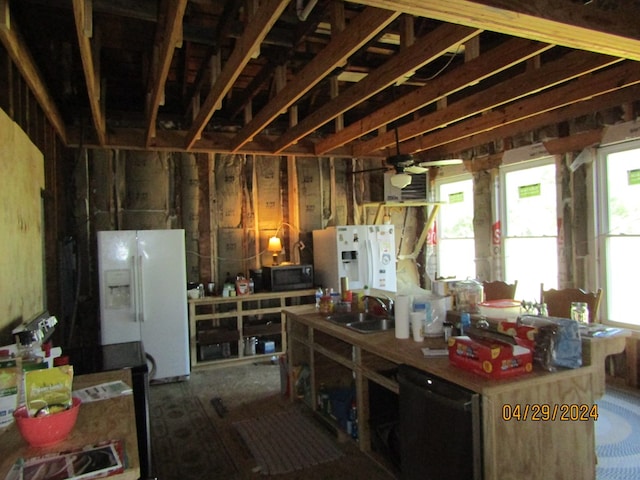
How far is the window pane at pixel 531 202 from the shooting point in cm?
489

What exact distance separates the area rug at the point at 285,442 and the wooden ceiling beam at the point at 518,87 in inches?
120

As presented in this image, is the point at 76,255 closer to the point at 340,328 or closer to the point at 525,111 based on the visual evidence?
the point at 340,328

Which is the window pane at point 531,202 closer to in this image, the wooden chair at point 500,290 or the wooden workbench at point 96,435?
the wooden chair at point 500,290

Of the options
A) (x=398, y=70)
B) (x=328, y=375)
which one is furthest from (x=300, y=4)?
(x=328, y=375)

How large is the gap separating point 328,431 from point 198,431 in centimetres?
104

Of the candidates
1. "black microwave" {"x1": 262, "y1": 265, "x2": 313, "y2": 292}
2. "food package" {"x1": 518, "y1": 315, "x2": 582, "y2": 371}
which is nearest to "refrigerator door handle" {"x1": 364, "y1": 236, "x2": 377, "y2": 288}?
"black microwave" {"x1": 262, "y1": 265, "x2": 313, "y2": 292}

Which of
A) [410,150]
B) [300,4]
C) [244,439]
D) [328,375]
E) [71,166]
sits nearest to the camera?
[300,4]

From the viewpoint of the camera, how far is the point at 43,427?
1400 millimetres

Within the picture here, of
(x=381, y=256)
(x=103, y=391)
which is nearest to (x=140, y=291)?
(x=103, y=391)

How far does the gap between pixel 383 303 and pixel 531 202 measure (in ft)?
9.18

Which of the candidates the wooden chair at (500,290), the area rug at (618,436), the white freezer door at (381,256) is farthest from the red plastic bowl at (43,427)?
the white freezer door at (381,256)

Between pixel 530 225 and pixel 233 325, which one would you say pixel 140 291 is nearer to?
pixel 233 325

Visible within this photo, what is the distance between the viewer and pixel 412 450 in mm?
Answer: 2234
